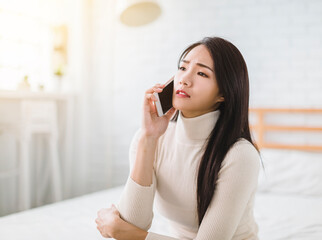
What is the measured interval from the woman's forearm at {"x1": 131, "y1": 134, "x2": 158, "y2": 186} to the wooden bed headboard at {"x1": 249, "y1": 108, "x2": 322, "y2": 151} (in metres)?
1.49

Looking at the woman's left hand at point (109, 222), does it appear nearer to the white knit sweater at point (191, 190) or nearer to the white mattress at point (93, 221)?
the white knit sweater at point (191, 190)

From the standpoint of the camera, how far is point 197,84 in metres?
0.93

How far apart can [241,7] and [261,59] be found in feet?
1.30

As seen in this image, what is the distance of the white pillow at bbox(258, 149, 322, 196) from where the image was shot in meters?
2.05

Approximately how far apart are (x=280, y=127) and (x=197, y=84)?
5.15 feet

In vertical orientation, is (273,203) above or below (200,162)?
below

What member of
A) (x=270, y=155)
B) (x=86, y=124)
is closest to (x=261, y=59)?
(x=270, y=155)

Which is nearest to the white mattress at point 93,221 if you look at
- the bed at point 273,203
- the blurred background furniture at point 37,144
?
the bed at point 273,203

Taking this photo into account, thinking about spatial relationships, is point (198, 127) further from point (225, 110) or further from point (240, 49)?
point (240, 49)

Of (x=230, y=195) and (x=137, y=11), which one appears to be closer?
(x=230, y=195)

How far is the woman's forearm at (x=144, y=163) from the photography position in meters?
0.93

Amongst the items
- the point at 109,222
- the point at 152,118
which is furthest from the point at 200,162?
the point at 109,222

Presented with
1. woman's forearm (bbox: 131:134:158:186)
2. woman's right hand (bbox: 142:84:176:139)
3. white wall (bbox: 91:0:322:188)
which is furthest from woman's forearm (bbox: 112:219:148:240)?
white wall (bbox: 91:0:322:188)

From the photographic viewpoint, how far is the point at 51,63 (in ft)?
8.50
